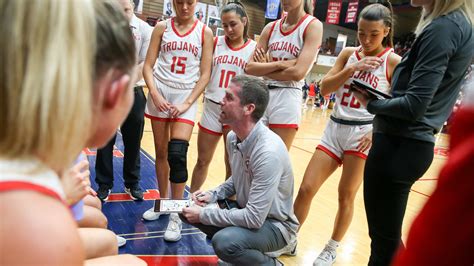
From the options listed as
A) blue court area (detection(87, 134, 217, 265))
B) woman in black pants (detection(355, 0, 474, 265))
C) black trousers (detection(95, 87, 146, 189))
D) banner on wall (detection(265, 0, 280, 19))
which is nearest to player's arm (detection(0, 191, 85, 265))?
woman in black pants (detection(355, 0, 474, 265))

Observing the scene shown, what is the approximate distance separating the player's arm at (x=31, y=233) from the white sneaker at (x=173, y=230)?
2298 millimetres

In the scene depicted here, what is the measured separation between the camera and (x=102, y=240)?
1496 mm

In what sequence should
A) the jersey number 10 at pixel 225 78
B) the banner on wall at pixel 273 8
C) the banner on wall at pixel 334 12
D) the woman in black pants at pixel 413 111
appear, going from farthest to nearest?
the banner on wall at pixel 334 12, the banner on wall at pixel 273 8, the jersey number 10 at pixel 225 78, the woman in black pants at pixel 413 111

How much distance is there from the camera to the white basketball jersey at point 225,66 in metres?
3.03

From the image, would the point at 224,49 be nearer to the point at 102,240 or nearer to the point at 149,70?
the point at 149,70

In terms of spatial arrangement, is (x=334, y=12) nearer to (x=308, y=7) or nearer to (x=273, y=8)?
(x=273, y=8)

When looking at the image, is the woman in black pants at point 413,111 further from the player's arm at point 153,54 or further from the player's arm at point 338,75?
the player's arm at point 153,54

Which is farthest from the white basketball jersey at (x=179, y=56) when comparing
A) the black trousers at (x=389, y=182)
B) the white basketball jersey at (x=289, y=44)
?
the black trousers at (x=389, y=182)

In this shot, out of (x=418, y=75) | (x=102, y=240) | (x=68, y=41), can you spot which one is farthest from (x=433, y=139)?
(x=68, y=41)

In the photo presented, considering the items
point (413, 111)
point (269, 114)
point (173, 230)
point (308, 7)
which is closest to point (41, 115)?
point (413, 111)

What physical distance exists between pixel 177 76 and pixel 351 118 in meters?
1.38

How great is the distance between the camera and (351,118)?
2535 millimetres

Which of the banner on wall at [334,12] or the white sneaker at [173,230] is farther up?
the banner on wall at [334,12]

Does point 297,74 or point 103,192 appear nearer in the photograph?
point 297,74
